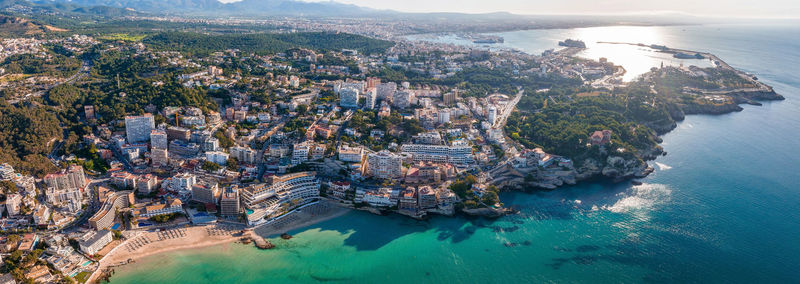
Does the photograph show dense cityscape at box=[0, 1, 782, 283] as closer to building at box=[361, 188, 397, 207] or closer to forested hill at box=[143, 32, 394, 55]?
building at box=[361, 188, 397, 207]

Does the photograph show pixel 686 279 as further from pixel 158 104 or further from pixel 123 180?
pixel 158 104

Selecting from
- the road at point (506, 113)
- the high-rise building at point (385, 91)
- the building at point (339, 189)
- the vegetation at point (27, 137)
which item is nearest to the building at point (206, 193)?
the building at point (339, 189)

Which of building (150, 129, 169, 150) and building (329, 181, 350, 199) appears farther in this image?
building (150, 129, 169, 150)

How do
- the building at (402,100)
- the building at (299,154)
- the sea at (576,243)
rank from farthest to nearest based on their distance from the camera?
the building at (402,100) < the building at (299,154) < the sea at (576,243)

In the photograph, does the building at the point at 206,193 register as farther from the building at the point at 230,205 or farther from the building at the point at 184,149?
the building at the point at 184,149

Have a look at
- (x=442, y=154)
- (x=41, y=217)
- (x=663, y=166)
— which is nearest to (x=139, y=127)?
(x=41, y=217)

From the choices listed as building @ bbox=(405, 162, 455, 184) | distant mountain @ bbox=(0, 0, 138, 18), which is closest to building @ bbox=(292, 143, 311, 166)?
building @ bbox=(405, 162, 455, 184)

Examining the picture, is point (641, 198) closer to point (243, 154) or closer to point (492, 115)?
point (492, 115)
